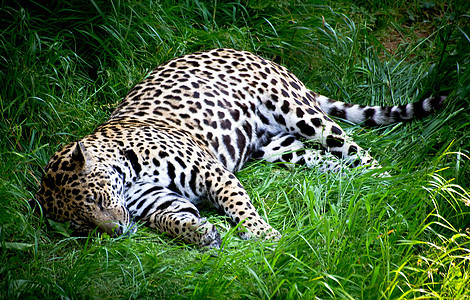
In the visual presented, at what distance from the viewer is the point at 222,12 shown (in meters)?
7.22

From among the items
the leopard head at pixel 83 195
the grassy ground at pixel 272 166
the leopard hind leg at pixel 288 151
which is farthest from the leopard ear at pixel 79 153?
the leopard hind leg at pixel 288 151

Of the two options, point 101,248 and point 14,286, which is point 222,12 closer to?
point 101,248

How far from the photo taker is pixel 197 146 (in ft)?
17.2

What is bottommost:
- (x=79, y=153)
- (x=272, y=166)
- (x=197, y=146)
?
(x=272, y=166)

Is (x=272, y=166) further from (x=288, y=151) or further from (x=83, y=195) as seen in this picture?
(x=83, y=195)

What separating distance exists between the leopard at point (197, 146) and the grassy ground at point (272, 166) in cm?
16

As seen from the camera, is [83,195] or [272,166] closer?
[83,195]

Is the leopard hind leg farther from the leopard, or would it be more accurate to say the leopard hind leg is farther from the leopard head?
the leopard head

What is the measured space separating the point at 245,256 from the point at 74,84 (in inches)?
126

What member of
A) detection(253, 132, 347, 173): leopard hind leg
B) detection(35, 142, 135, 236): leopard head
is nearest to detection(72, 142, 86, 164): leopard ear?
detection(35, 142, 135, 236): leopard head

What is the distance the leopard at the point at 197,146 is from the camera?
14.6 ft

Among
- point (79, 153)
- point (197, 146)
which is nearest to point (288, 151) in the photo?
point (197, 146)

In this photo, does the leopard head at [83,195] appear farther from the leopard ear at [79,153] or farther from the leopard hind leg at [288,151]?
the leopard hind leg at [288,151]

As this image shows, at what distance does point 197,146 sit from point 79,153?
118 centimetres
